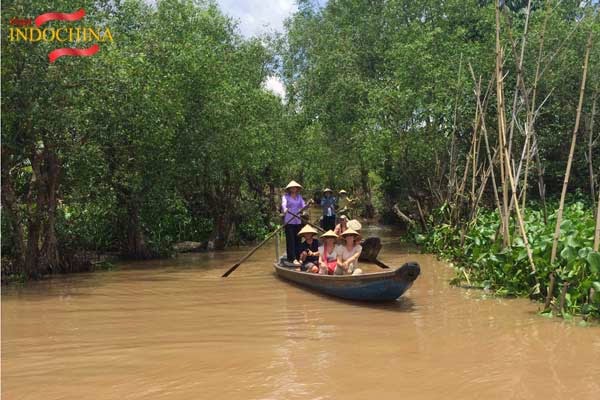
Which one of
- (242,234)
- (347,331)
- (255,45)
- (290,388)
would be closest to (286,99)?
(255,45)

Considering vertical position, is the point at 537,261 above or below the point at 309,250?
below

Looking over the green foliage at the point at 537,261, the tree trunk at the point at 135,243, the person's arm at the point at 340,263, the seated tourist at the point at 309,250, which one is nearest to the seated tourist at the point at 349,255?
the person's arm at the point at 340,263

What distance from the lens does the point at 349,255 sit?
8.27m

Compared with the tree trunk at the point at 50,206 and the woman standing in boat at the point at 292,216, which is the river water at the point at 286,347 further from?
the tree trunk at the point at 50,206

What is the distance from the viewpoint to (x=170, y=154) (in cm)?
1451

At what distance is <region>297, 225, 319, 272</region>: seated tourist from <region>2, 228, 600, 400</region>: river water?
0.51 m

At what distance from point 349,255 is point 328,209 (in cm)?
508

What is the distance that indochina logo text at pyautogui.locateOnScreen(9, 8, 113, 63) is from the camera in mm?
8836

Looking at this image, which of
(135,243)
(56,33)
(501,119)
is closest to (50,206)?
(56,33)

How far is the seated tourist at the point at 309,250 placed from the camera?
9.68 meters

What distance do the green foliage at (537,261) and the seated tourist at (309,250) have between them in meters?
2.39

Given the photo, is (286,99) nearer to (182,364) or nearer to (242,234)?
(242,234)

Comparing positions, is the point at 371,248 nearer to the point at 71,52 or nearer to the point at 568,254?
the point at 568,254

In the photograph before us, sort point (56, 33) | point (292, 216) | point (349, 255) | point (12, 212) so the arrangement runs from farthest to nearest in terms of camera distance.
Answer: point (292, 216) → point (12, 212) → point (56, 33) → point (349, 255)
